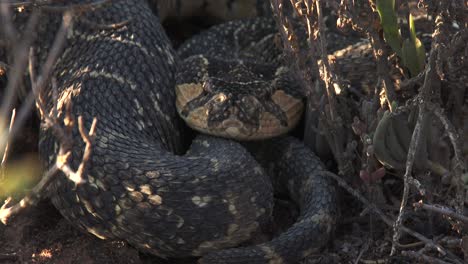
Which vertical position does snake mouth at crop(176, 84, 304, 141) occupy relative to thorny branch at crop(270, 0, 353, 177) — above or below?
below

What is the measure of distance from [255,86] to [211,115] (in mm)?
347

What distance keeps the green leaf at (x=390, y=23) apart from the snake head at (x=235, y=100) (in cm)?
86

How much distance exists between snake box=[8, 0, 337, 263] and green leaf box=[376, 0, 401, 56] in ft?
2.79

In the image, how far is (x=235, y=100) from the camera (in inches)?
173

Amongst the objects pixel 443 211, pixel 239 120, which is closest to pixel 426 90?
pixel 443 211

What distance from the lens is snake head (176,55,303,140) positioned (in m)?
4.36

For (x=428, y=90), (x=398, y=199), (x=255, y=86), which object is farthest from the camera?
(x=255, y=86)

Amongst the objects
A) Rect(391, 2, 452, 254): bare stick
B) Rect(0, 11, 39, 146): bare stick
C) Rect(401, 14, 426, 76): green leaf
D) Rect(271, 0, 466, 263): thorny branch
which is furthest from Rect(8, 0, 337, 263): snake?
Rect(401, 14, 426, 76): green leaf

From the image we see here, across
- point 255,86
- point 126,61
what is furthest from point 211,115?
point 126,61

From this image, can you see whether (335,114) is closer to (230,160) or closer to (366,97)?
(366,97)

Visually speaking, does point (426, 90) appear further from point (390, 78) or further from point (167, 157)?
point (167, 157)

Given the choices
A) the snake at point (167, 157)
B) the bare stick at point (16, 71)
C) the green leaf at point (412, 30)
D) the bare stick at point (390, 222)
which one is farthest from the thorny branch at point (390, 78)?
the bare stick at point (16, 71)

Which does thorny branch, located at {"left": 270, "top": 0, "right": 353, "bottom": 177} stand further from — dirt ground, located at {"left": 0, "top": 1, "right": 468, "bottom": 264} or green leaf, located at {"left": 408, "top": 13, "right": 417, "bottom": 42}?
green leaf, located at {"left": 408, "top": 13, "right": 417, "bottom": 42}

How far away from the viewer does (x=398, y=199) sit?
→ 4254 millimetres
